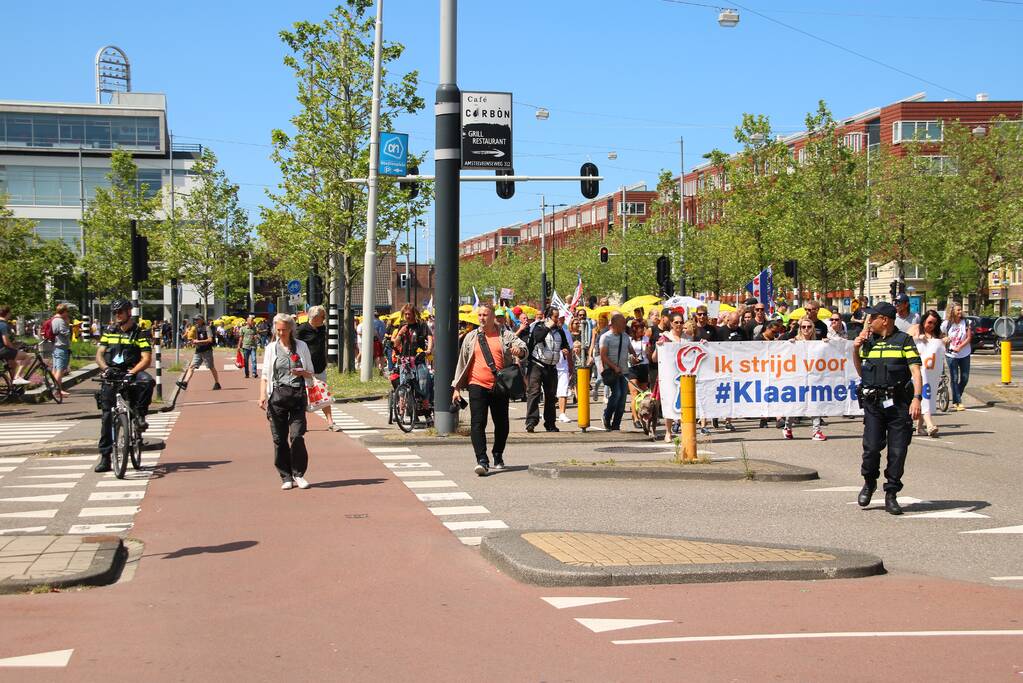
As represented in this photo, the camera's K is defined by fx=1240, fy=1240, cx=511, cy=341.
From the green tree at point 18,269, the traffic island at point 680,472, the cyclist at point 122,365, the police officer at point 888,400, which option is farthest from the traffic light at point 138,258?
the police officer at point 888,400

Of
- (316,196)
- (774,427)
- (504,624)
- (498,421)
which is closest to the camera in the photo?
(504,624)

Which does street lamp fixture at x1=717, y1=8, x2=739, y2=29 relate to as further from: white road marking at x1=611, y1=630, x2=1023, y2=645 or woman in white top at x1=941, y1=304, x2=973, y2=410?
white road marking at x1=611, y1=630, x2=1023, y2=645

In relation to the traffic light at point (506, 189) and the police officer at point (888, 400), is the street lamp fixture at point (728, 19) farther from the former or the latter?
the police officer at point (888, 400)

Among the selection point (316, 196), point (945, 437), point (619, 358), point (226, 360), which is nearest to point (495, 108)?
point (619, 358)

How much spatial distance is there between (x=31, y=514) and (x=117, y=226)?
48693 mm

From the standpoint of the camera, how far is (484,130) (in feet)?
57.2

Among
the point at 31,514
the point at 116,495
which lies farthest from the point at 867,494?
the point at 31,514

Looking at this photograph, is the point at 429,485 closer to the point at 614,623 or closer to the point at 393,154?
the point at 614,623

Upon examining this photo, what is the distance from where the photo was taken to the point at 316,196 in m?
37.2

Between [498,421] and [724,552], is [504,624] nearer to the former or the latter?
[724,552]

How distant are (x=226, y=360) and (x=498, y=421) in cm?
4267

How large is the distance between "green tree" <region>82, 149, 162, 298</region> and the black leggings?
45193 mm

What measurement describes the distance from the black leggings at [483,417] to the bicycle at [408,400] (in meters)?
4.88

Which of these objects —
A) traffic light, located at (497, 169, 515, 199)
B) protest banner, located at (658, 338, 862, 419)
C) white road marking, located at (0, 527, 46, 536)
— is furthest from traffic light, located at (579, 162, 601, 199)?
white road marking, located at (0, 527, 46, 536)
